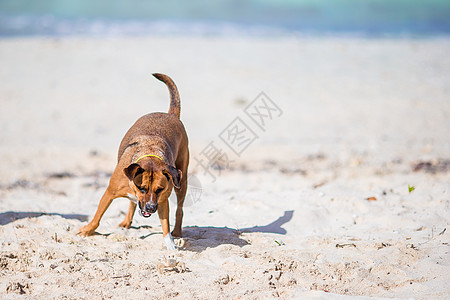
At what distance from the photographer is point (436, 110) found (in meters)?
13.2

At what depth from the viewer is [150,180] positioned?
14.0 feet

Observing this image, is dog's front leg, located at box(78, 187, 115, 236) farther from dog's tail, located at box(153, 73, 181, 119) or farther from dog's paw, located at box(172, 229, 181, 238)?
dog's tail, located at box(153, 73, 181, 119)

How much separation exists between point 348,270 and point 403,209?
7.00 ft

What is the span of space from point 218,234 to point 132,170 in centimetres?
156

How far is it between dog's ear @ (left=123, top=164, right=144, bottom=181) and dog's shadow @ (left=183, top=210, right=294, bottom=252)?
3.45 ft

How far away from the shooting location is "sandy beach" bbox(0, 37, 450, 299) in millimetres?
4121

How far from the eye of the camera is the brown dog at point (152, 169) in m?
4.27

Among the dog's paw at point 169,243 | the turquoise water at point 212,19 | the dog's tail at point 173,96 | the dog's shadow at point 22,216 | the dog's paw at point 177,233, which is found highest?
the turquoise water at point 212,19

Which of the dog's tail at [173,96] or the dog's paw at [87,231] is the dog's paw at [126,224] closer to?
the dog's paw at [87,231]

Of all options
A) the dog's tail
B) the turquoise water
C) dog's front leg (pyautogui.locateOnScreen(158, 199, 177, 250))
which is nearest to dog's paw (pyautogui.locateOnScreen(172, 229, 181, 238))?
dog's front leg (pyautogui.locateOnScreen(158, 199, 177, 250))

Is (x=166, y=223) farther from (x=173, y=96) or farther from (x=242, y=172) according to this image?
(x=242, y=172)

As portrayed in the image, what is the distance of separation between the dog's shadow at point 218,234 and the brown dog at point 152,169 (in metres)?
0.22

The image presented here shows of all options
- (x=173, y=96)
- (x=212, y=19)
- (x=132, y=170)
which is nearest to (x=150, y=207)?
(x=132, y=170)

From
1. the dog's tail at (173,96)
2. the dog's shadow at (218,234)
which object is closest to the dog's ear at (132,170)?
the dog's shadow at (218,234)
